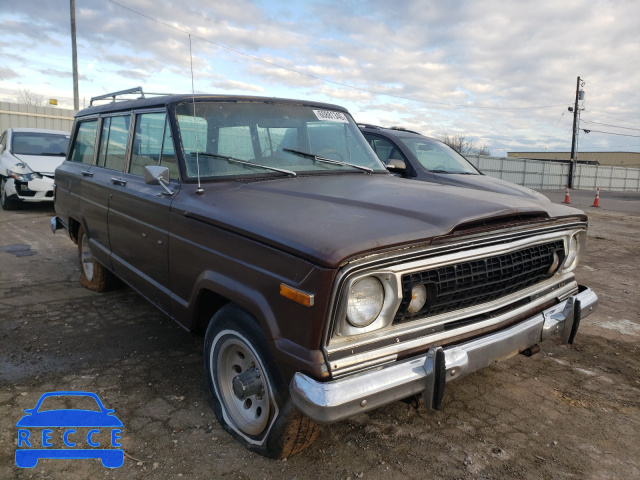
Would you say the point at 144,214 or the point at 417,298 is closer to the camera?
the point at 417,298

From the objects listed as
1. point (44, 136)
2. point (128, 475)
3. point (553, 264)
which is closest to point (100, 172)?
point (128, 475)

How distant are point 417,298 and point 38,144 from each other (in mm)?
11076

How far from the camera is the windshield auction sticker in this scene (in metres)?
3.81

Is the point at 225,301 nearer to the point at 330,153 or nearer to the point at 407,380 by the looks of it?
the point at 407,380

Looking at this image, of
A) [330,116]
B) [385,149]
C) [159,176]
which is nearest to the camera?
[159,176]

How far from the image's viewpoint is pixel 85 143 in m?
4.95

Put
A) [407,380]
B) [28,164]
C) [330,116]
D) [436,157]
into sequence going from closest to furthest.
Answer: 1. [407,380]
2. [330,116]
3. [436,157]
4. [28,164]

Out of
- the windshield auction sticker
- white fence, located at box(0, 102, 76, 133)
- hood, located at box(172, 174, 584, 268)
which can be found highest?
white fence, located at box(0, 102, 76, 133)

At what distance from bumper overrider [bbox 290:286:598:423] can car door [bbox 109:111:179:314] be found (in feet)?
5.03

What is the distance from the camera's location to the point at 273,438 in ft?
7.50

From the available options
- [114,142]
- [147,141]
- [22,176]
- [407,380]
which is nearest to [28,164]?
[22,176]

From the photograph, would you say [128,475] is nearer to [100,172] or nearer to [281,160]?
[281,160]

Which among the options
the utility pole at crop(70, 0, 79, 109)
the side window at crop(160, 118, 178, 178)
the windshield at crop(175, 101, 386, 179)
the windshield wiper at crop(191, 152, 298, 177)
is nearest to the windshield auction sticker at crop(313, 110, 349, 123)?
the windshield at crop(175, 101, 386, 179)

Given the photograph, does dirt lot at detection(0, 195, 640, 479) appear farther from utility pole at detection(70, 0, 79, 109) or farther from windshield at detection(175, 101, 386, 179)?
utility pole at detection(70, 0, 79, 109)
